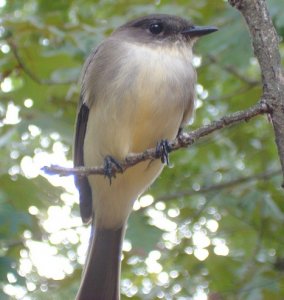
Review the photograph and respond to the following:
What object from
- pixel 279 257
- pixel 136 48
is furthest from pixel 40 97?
pixel 279 257

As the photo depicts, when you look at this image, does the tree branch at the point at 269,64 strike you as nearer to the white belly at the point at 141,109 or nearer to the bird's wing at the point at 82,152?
the white belly at the point at 141,109

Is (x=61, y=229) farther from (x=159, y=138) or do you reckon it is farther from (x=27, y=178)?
(x=159, y=138)

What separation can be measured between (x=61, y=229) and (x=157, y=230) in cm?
74

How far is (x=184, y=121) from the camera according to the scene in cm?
359

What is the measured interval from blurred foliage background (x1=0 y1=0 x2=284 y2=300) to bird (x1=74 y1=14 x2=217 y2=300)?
0.17m

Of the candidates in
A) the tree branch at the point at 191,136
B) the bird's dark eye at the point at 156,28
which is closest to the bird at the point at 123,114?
the bird's dark eye at the point at 156,28

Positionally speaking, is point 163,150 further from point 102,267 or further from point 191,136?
point 102,267

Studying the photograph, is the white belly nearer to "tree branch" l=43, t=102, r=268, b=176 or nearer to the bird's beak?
the bird's beak

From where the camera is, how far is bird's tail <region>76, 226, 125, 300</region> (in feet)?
12.2

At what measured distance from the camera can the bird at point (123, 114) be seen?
334 centimetres

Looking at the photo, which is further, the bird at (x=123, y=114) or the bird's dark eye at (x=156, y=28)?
the bird's dark eye at (x=156, y=28)

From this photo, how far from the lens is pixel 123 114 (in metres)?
3.34

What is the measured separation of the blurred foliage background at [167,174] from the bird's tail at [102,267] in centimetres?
11

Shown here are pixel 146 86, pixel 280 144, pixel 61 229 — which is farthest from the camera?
pixel 61 229
